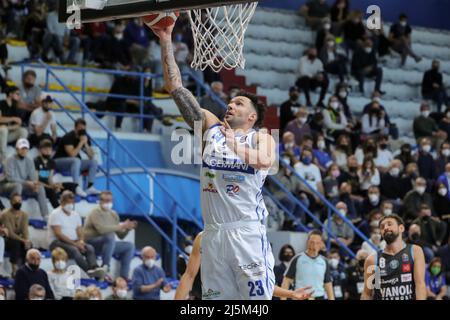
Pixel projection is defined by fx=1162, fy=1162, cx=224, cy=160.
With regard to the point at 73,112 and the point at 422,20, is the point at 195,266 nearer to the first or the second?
the point at 73,112

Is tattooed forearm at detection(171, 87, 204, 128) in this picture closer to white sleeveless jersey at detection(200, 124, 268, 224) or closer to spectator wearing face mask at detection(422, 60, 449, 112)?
white sleeveless jersey at detection(200, 124, 268, 224)

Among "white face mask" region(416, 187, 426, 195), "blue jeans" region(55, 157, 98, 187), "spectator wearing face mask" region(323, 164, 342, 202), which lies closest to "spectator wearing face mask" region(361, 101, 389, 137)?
"spectator wearing face mask" region(323, 164, 342, 202)

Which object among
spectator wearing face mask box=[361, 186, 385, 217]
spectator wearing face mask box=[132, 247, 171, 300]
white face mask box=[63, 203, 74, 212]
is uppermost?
spectator wearing face mask box=[361, 186, 385, 217]

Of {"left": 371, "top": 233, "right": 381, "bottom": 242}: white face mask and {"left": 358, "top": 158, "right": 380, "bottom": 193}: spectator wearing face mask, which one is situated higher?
{"left": 358, "top": 158, "right": 380, "bottom": 193}: spectator wearing face mask

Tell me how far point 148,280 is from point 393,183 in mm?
6183

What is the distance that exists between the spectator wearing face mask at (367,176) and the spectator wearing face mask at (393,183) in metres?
0.17

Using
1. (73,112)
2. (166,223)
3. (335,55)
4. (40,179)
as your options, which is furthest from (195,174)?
(335,55)

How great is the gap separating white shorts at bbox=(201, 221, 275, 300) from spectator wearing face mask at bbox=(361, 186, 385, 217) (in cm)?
1078

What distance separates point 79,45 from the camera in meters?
20.2

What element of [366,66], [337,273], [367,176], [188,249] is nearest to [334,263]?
[337,273]

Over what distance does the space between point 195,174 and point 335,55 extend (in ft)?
18.5

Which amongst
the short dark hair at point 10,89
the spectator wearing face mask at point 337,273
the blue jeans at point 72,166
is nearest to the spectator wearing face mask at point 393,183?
the spectator wearing face mask at point 337,273

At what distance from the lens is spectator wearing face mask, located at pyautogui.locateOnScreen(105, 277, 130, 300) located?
15367 millimetres

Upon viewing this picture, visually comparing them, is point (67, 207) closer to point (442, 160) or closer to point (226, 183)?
point (226, 183)
